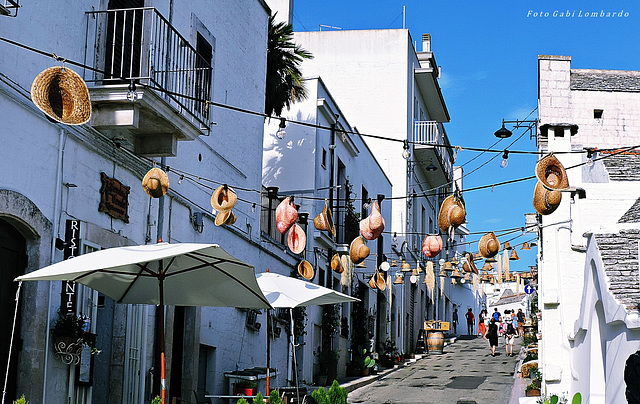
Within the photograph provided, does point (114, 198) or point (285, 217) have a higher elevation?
point (285, 217)

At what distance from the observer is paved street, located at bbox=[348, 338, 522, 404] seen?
19.3 metres

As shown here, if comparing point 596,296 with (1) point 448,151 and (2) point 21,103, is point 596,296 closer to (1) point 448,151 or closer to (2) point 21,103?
(2) point 21,103

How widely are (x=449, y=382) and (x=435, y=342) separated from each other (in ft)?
42.6

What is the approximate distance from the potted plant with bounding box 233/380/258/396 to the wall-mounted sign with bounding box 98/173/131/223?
170 inches

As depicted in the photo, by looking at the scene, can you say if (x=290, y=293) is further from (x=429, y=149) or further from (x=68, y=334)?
(x=429, y=149)

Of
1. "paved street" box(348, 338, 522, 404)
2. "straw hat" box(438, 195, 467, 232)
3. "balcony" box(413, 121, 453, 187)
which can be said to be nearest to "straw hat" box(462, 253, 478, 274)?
"paved street" box(348, 338, 522, 404)

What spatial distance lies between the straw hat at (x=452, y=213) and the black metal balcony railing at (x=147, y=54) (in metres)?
3.90

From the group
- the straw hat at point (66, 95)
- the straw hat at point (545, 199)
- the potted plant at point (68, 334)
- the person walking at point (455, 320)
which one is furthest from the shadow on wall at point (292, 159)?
the person walking at point (455, 320)

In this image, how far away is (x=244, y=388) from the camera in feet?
48.8

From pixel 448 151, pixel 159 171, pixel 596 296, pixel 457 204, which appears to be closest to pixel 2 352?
pixel 159 171

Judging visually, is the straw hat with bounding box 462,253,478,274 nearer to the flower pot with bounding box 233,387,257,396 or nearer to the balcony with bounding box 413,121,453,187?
the flower pot with bounding box 233,387,257,396

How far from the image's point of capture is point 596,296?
11.7m

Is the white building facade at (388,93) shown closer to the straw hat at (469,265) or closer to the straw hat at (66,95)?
the straw hat at (469,265)

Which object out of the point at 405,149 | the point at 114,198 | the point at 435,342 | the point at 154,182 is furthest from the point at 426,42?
the point at 154,182
